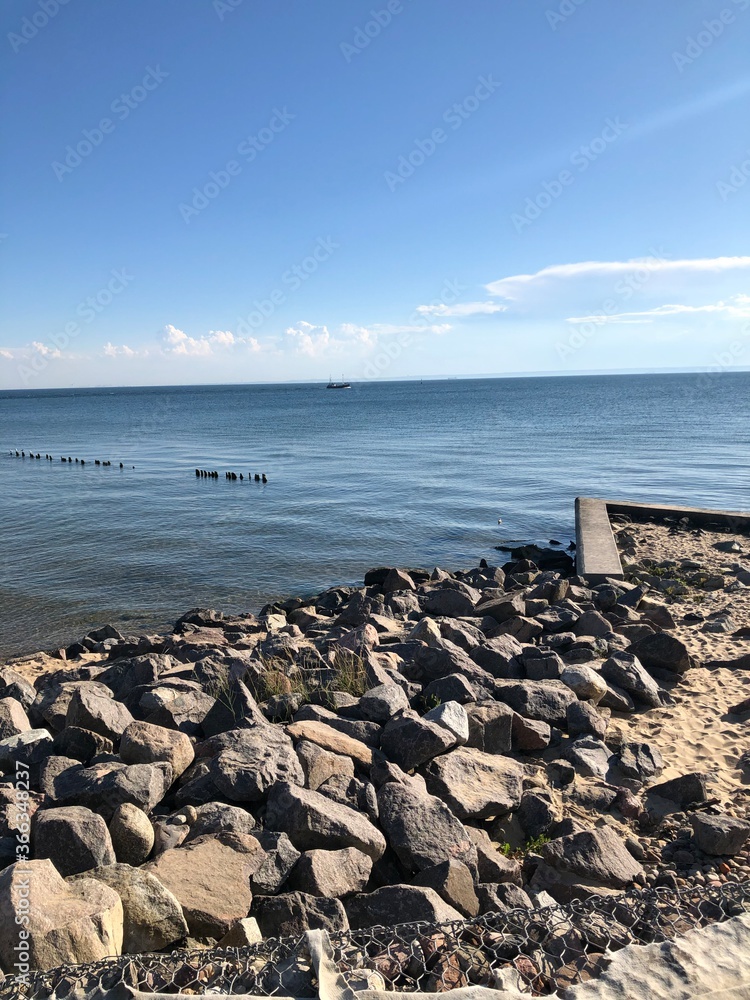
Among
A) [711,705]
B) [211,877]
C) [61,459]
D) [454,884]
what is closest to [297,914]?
[211,877]

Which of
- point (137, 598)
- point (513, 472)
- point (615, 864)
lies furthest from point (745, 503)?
point (615, 864)

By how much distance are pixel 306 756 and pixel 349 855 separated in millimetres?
998

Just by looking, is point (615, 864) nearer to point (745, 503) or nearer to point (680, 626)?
point (680, 626)

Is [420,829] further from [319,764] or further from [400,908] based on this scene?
[319,764]

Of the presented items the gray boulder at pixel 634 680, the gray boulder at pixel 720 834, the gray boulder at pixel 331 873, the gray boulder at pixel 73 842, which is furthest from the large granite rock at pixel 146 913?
the gray boulder at pixel 634 680

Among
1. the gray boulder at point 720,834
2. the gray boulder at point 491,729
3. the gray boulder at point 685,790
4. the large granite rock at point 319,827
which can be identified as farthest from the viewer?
the gray boulder at point 491,729

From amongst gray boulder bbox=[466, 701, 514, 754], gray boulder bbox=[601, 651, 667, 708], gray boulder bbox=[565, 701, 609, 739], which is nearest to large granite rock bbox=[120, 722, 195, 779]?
gray boulder bbox=[466, 701, 514, 754]

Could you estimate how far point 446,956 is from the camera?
3.38 metres

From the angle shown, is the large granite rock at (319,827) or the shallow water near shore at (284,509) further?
the shallow water near shore at (284,509)

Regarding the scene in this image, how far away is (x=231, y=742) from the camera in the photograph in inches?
203

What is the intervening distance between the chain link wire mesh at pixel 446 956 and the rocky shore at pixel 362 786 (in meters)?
0.21

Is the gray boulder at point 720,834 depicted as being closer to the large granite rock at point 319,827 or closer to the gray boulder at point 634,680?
the large granite rock at point 319,827

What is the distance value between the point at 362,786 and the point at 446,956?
1.51 m

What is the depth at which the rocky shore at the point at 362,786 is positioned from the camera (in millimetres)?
3725
